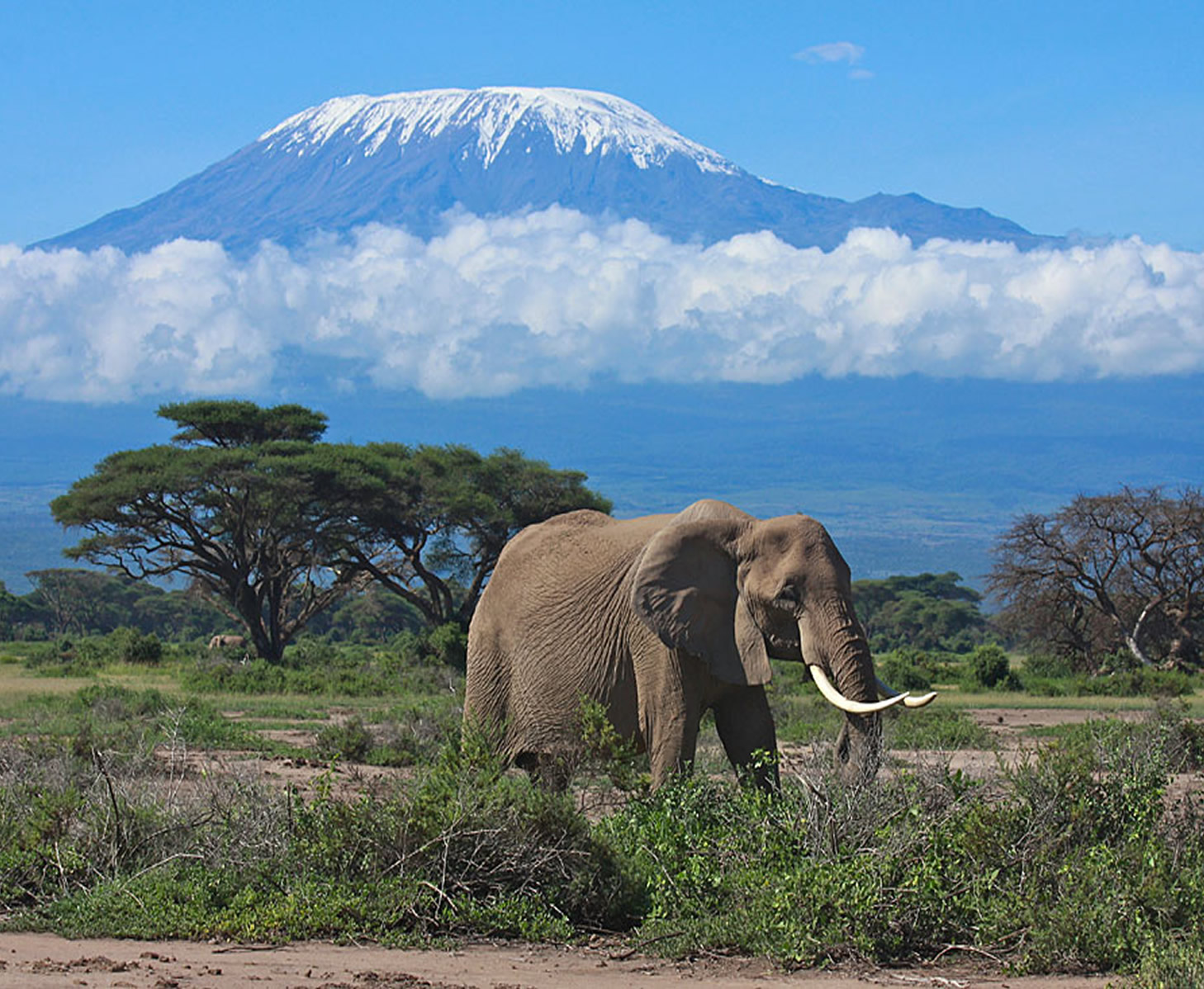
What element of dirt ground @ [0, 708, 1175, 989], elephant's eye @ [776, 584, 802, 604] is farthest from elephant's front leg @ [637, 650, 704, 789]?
dirt ground @ [0, 708, 1175, 989]

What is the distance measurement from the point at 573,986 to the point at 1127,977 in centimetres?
232

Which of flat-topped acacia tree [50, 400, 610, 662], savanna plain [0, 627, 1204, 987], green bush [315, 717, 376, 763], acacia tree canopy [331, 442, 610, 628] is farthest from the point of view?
acacia tree canopy [331, 442, 610, 628]

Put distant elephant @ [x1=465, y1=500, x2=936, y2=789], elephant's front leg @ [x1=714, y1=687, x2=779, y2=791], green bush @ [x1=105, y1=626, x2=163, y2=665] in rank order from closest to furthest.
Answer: distant elephant @ [x1=465, y1=500, x2=936, y2=789]
elephant's front leg @ [x1=714, y1=687, x2=779, y2=791]
green bush @ [x1=105, y1=626, x2=163, y2=665]

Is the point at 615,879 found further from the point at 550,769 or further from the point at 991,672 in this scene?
the point at 991,672

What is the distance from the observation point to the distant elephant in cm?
888

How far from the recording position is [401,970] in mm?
6770

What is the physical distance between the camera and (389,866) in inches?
305

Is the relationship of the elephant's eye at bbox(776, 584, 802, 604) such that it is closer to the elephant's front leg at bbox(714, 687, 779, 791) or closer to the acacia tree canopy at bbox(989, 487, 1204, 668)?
the elephant's front leg at bbox(714, 687, 779, 791)

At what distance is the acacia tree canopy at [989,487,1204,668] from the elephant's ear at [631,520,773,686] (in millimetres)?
27510

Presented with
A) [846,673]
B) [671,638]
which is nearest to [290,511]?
[671,638]

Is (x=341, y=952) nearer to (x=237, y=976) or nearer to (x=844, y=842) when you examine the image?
(x=237, y=976)

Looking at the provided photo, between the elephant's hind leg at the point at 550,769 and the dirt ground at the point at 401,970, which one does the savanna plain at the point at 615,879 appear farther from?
the elephant's hind leg at the point at 550,769

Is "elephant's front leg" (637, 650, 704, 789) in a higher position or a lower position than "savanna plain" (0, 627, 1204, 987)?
higher

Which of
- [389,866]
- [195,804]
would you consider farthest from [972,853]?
[195,804]
